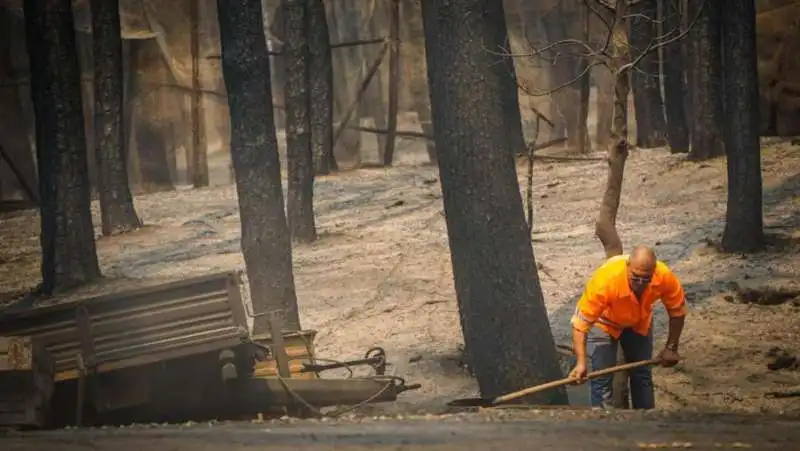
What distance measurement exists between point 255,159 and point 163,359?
11.3ft

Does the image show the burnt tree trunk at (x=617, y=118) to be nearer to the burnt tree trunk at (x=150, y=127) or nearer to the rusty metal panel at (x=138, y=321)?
the rusty metal panel at (x=138, y=321)

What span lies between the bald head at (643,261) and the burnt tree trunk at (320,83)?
53.6 ft

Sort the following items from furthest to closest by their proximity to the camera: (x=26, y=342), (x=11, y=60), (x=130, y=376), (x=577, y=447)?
(x=11, y=60), (x=130, y=376), (x=26, y=342), (x=577, y=447)

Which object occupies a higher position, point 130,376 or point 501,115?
point 501,115

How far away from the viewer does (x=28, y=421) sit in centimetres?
1020

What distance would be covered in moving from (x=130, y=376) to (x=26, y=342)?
997 millimetres

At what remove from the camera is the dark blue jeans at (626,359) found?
10562mm

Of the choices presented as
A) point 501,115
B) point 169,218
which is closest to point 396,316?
point 501,115

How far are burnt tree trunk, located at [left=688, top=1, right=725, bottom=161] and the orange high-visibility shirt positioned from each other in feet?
38.1

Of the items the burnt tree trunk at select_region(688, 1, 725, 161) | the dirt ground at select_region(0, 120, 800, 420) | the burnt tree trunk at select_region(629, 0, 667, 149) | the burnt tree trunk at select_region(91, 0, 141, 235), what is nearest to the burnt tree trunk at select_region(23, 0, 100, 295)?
the dirt ground at select_region(0, 120, 800, 420)

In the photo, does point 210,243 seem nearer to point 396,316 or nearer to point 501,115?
point 396,316

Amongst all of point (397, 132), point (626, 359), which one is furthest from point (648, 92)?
point (626, 359)

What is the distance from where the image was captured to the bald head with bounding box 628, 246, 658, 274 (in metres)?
9.80

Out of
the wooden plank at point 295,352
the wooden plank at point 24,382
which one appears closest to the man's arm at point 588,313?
the wooden plank at point 295,352
